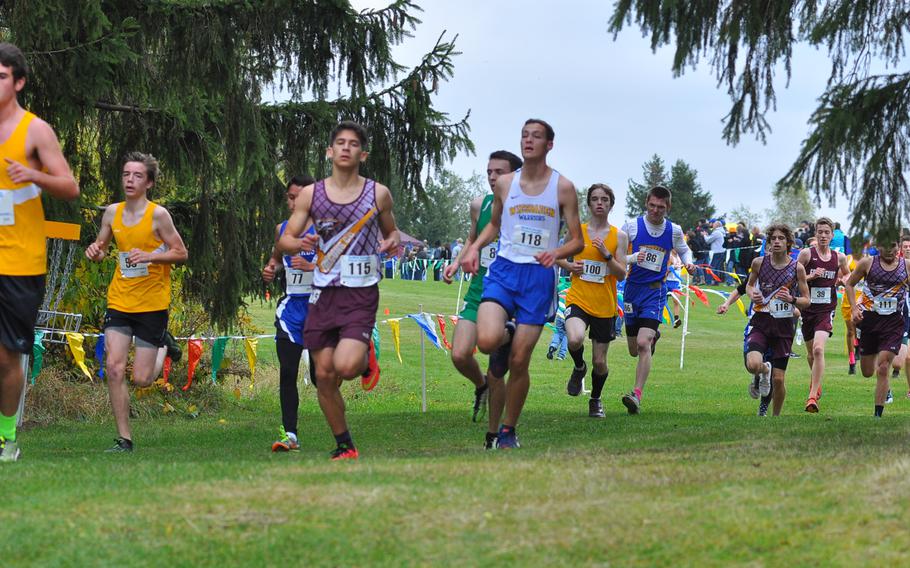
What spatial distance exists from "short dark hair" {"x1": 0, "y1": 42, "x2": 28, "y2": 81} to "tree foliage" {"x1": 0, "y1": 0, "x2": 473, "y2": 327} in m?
3.47

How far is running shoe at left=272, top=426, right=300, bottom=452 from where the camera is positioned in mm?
10047

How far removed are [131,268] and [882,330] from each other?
8.51 meters

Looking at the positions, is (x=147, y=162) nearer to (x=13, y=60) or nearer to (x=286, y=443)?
(x=13, y=60)

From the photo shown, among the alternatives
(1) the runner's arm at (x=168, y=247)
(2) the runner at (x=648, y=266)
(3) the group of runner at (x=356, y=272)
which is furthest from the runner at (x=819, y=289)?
(1) the runner's arm at (x=168, y=247)

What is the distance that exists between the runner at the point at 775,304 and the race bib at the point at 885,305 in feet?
3.97

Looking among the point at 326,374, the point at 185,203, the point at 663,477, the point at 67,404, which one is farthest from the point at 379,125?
the point at 663,477

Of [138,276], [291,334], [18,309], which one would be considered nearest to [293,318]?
[291,334]

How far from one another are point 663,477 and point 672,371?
59.2 feet

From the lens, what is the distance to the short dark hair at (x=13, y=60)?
800 centimetres

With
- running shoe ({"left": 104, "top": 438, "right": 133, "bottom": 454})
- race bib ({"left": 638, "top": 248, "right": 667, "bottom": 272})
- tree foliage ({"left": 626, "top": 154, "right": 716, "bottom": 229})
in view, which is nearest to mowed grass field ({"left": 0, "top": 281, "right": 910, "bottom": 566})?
running shoe ({"left": 104, "top": 438, "right": 133, "bottom": 454})

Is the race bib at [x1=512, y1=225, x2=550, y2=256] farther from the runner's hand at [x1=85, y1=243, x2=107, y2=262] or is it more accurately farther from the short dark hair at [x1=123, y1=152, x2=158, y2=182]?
the runner's hand at [x1=85, y1=243, x2=107, y2=262]

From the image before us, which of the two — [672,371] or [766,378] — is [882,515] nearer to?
[766,378]

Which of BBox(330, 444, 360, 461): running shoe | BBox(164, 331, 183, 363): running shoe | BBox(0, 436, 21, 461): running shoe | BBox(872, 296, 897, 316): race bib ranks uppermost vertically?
BBox(872, 296, 897, 316): race bib

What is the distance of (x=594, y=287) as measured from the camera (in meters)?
13.7
